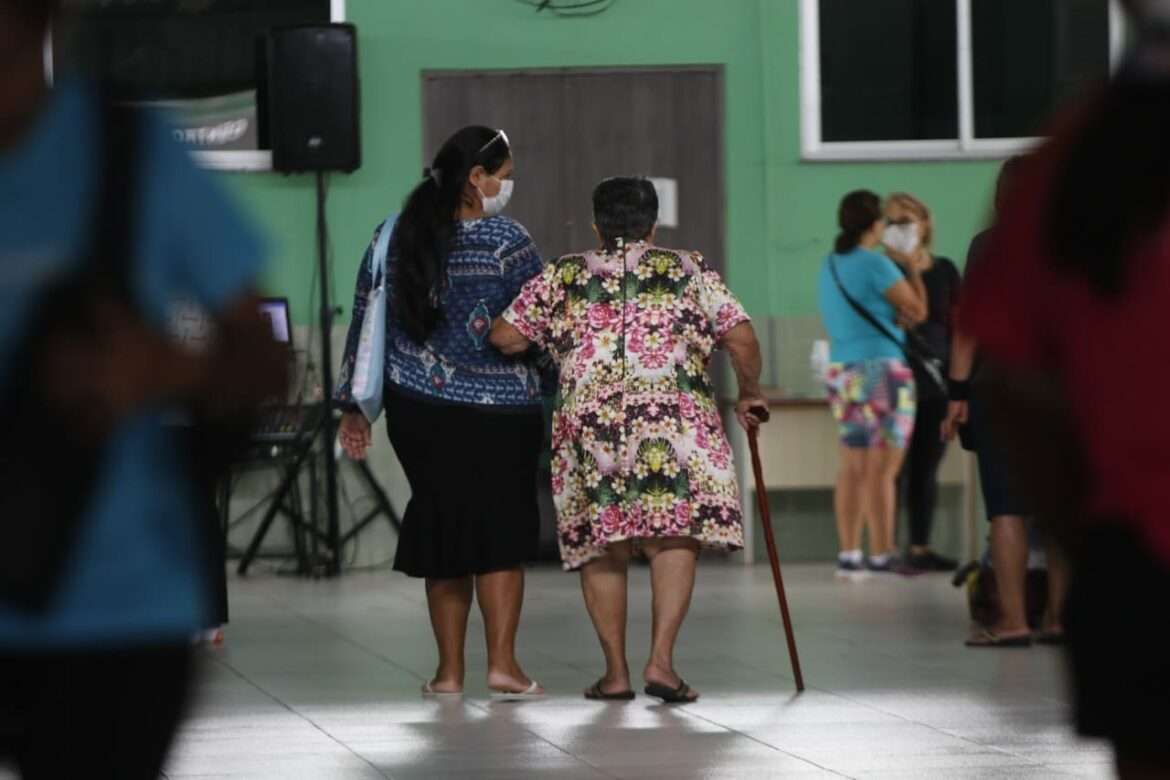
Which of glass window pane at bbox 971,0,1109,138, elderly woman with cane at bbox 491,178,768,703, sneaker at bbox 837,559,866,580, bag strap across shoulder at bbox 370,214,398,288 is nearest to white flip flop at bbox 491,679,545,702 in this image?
elderly woman with cane at bbox 491,178,768,703

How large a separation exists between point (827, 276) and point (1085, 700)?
10.1m

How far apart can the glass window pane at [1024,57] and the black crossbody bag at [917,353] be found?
1869 mm

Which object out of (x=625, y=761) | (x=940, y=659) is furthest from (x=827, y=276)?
(x=625, y=761)

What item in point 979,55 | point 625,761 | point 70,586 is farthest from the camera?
point 979,55

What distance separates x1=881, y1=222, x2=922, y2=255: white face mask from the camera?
13047mm

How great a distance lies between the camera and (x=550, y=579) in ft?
43.2

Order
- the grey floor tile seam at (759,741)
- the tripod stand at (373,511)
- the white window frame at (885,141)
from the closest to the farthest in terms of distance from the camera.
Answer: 1. the grey floor tile seam at (759,741)
2. the tripod stand at (373,511)
3. the white window frame at (885,141)

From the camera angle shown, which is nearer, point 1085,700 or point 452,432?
point 1085,700

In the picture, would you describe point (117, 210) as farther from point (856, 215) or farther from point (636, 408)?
point (856, 215)

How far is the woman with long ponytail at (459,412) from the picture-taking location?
26.7 ft

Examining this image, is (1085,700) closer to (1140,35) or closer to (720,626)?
(1140,35)

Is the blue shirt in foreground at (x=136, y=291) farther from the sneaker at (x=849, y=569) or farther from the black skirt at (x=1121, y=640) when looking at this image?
the sneaker at (x=849, y=569)

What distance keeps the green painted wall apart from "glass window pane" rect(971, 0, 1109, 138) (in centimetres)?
46

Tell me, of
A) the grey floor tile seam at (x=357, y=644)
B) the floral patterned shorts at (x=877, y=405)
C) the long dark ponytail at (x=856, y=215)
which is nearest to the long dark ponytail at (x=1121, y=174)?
the grey floor tile seam at (x=357, y=644)
